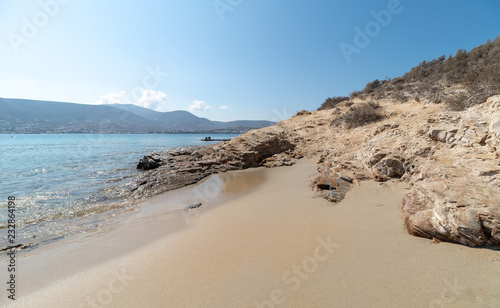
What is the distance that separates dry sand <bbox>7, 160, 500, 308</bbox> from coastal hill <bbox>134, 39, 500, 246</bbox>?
371mm

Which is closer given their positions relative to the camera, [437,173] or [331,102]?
[437,173]

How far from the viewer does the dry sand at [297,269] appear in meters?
2.06

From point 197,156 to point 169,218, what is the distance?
7.55m

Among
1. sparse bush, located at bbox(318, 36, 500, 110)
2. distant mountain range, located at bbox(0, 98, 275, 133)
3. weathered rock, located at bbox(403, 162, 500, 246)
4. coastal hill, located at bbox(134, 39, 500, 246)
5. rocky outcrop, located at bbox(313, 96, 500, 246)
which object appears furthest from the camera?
distant mountain range, located at bbox(0, 98, 275, 133)

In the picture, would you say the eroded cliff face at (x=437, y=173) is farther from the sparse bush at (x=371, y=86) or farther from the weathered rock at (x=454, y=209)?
the sparse bush at (x=371, y=86)

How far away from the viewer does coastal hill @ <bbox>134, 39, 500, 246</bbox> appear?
8.57ft

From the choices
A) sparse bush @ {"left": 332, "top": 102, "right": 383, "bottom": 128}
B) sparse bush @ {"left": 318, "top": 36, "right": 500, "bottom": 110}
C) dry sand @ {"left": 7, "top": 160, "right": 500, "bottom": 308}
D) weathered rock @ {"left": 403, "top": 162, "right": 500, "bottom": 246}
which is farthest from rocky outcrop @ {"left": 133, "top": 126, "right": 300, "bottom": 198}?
weathered rock @ {"left": 403, "top": 162, "right": 500, "bottom": 246}

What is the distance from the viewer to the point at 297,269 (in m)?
2.62

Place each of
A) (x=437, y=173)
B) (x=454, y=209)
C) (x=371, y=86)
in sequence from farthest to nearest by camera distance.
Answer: (x=371, y=86)
(x=437, y=173)
(x=454, y=209)

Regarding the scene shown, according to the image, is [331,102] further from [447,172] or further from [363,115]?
[447,172]

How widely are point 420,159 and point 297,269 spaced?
3.97 meters

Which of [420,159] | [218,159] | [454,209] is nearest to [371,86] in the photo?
[218,159]

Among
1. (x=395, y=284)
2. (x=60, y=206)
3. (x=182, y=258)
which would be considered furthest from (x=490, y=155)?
(x=60, y=206)

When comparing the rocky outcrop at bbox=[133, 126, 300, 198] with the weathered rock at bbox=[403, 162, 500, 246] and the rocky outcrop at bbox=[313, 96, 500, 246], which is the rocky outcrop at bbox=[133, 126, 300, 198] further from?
the weathered rock at bbox=[403, 162, 500, 246]
